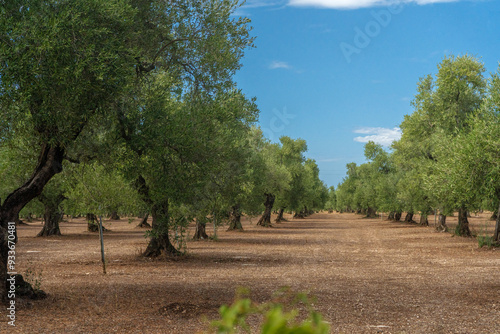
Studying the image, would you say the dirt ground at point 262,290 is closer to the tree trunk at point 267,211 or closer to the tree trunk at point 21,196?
the tree trunk at point 21,196

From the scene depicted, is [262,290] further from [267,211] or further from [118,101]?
[267,211]

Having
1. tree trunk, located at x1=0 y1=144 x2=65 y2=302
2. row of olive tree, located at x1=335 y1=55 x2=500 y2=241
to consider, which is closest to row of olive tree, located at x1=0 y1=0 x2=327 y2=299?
tree trunk, located at x1=0 y1=144 x2=65 y2=302

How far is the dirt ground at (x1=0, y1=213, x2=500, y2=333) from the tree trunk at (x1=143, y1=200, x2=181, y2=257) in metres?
0.87

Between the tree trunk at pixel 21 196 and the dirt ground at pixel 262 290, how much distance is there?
116 cm

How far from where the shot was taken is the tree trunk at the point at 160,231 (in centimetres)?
2183

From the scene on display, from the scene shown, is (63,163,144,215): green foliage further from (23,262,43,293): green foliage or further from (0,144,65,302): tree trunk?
(0,144,65,302): tree trunk

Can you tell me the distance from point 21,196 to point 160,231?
972 cm

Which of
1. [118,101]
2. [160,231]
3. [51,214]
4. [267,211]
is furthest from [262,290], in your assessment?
[267,211]

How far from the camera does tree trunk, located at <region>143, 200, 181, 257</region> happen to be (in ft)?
71.6

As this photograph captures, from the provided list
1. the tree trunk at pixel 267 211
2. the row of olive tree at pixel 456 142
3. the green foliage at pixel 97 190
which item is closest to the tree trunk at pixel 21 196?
the green foliage at pixel 97 190

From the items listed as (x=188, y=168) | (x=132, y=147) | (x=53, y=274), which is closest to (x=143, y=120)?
(x=132, y=147)

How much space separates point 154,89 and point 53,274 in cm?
881

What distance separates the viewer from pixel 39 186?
13.1 metres

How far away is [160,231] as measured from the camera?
22.1 metres
